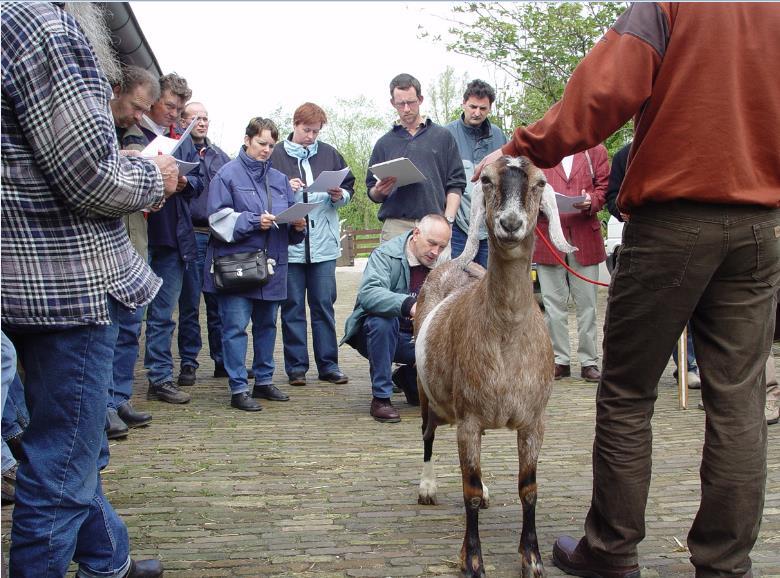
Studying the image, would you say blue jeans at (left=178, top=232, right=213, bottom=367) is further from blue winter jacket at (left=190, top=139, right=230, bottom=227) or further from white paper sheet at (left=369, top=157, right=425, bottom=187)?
white paper sheet at (left=369, top=157, right=425, bottom=187)

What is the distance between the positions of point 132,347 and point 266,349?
158 cm

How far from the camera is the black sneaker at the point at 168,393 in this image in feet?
24.3

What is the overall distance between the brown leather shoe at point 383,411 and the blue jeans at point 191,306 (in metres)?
2.20

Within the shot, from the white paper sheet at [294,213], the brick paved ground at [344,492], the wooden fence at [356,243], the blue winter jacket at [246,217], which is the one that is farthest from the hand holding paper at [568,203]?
the wooden fence at [356,243]

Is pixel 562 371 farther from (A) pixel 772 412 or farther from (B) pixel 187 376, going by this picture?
(B) pixel 187 376

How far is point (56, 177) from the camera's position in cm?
288

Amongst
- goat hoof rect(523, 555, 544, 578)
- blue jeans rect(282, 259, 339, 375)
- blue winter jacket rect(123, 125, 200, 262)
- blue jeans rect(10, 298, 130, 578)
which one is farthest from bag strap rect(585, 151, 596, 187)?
blue jeans rect(10, 298, 130, 578)

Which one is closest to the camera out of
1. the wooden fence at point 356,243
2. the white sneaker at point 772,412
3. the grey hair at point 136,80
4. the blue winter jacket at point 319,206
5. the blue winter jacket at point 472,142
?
the grey hair at point 136,80

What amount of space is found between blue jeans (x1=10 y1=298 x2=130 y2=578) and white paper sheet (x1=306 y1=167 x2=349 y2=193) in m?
4.92

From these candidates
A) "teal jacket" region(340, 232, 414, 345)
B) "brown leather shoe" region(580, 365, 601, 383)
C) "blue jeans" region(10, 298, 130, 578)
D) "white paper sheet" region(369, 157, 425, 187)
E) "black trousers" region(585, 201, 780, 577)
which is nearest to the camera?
"blue jeans" region(10, 298, 130, 578)

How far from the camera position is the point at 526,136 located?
11.7 feet

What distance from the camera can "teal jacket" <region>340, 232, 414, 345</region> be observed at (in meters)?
6.89

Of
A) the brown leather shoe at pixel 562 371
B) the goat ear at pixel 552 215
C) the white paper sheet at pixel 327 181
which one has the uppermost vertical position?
the goat ear at pixel 552 215

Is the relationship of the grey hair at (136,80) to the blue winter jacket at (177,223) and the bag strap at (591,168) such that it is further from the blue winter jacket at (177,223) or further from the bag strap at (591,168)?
the bag strap at (591,168)
